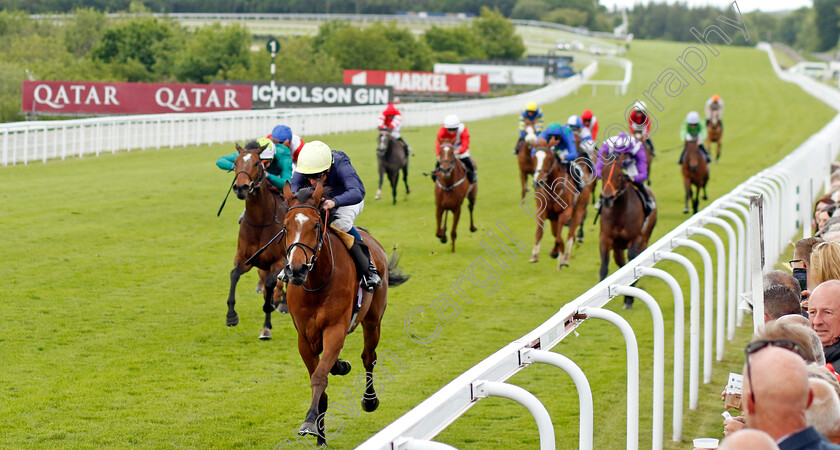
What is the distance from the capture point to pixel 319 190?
488 centimetres

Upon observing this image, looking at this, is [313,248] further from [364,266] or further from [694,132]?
[694,132]

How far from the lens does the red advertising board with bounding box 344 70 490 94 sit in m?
39.2

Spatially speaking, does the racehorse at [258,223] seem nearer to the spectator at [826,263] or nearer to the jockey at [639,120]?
the spectator at [826,263]

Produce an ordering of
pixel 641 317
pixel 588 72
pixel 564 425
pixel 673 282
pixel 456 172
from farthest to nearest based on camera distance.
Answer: pixel 588 72 → pixel 456 172 → pixel 641 317 → pixel 564 425 → pixel 673 282

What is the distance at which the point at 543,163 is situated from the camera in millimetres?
10734

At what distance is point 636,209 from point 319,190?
498 cm

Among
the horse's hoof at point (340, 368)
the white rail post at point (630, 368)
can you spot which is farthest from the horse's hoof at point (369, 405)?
the white rail post at point (630, 368)

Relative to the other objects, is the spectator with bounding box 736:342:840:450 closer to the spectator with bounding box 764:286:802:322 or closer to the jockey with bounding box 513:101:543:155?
the spectator with bounding box 764:286:802:322

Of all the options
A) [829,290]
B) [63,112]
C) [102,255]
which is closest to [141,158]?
[63,112]

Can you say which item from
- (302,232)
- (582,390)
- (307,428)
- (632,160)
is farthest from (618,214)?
(582,390)

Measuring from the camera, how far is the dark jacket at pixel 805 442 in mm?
2207

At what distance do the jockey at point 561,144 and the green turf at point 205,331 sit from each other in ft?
3.85

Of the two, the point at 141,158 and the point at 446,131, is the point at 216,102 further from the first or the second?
the point at 446,131

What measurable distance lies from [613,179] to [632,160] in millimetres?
442
